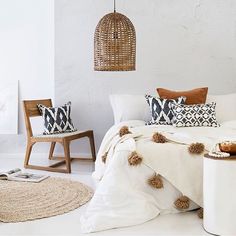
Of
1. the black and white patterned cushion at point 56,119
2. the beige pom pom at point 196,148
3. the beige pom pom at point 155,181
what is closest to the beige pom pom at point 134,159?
the beige pom pom at point 155,181

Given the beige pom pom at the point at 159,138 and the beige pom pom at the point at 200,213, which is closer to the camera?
the beige pom pom at the point at 200,213

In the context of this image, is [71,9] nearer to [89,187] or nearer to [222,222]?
[89,187]

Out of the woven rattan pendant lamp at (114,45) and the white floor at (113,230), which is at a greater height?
the woven rattan pendant lamp at (114,45)

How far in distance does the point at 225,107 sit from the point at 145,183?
1761 mm

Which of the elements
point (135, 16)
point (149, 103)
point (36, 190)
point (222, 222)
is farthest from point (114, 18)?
point (222, 222)

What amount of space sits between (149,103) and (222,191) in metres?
1.89

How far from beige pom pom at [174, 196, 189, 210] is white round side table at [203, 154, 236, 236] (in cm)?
35

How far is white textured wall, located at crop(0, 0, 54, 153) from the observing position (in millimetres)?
5145

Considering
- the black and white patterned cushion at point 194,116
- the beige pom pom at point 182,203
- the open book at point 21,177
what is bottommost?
the open book at point 21,177

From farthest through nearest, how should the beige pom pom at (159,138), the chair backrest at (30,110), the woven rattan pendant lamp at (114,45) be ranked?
the chair backrest at (30,110) < the woven rattan pendant lamp at (114,45) < the beige pom pom at (159,138)

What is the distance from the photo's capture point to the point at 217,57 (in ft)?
15.7

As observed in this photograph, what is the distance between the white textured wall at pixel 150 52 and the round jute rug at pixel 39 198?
1.46 metres

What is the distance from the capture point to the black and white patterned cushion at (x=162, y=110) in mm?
4027

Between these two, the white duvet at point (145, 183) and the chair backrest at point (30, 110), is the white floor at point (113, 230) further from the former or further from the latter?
the chair backrest at point (30, 110)
